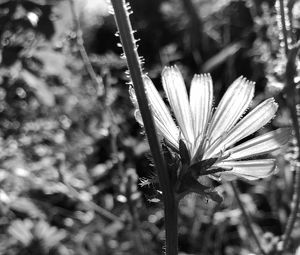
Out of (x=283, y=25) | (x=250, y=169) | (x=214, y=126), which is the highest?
(x=283, y=25)

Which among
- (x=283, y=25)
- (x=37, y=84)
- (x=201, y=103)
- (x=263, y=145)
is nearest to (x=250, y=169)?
(x=263, y=145)

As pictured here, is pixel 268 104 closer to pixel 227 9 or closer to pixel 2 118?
pixel 227 9

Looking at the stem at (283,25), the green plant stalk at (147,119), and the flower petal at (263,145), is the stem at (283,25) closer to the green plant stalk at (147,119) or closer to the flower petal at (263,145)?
the flower petal at (263,145)

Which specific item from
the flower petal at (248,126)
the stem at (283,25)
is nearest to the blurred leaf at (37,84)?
the stem at (283,25)

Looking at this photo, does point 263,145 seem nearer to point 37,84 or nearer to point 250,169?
point 250,169

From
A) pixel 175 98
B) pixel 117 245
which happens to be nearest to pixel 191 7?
pixel 117 245
